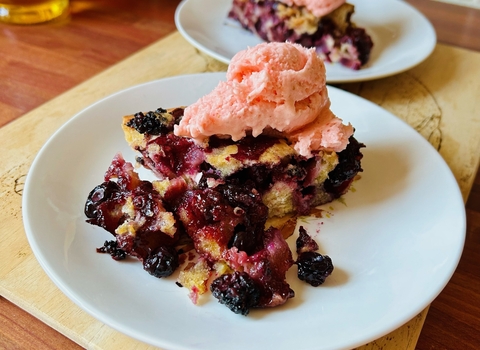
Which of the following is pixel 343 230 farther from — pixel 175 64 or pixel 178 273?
pixel 175 64

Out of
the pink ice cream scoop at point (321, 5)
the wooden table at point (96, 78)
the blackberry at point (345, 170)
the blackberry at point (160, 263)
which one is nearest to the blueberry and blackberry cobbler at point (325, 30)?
the pink ice cream scoop at point (321, 5)

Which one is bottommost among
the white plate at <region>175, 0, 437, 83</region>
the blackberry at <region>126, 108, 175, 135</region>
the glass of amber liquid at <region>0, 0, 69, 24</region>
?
the white plate at <region>175, 0, 437, 83</region>

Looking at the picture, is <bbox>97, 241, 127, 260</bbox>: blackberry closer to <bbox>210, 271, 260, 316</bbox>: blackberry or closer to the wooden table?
the wooden table

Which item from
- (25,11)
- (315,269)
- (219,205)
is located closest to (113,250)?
(219,205)

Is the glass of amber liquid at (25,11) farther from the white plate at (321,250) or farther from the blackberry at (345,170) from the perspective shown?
the blackberry at (345,170)

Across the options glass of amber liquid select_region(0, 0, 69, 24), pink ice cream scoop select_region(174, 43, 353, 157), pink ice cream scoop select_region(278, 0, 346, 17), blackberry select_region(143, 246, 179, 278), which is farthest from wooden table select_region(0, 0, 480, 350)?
pink ice cream scoop select_region(174, 43, 353, 157)

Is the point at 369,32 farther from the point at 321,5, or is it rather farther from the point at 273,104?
the point at 273,104
